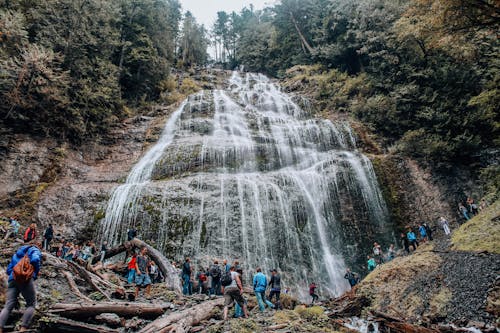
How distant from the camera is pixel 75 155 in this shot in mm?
18594

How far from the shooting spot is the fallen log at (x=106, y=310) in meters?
5.03

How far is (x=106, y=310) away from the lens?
544cm

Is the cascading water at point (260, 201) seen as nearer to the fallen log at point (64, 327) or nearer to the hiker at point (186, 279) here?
the hiker at point (186, 279)

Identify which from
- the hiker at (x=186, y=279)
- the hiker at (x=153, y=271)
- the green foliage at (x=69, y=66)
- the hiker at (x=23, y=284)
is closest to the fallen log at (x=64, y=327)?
the hiker at (x=23, y=284)

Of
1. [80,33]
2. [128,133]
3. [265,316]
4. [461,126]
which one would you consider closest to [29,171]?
[128,133]

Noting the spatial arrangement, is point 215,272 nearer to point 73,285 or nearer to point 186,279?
point 186,279

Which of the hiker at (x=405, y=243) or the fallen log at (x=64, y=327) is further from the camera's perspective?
the hiker at (x=405, y=243)

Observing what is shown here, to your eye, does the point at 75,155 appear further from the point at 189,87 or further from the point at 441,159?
the point at 441,159

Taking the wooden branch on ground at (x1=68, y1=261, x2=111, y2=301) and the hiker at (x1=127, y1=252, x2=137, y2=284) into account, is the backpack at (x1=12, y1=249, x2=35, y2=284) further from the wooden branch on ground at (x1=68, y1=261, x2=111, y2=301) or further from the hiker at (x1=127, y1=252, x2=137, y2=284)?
the hiker at (x1=127, y1=252, x2=137, y2=284)

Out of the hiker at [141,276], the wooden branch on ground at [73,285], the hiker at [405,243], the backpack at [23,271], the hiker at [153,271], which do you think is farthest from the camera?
the hiker at [405,243]

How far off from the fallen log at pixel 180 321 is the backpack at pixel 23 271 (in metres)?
1.94

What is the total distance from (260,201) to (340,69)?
22.9m

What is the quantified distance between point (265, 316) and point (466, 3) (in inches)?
387

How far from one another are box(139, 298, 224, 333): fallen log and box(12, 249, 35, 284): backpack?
1.94m
